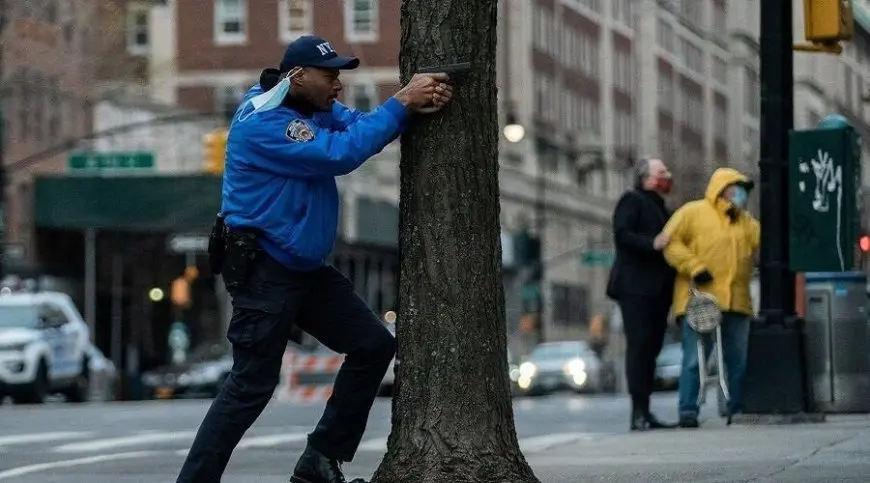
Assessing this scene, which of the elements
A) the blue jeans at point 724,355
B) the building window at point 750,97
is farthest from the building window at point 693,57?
the blue jeans at point 724,355

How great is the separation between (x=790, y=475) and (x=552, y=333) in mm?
73254

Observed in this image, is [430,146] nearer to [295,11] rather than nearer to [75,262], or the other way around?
[75,262]

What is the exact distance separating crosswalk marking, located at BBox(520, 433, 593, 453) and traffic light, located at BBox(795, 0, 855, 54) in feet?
9.39

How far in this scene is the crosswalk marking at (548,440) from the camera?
13.5 metres

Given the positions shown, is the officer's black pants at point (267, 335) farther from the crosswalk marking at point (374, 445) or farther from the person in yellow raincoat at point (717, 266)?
the person in yellow raincoat at point (717, 266)

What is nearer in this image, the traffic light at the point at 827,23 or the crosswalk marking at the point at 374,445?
the crosswalk marking at the point at 374,445

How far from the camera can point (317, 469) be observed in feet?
29.2

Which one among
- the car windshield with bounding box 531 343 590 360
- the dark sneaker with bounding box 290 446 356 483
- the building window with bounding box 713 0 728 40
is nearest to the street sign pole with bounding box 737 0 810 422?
the dark sneaker with bounding box 290 446 356 483

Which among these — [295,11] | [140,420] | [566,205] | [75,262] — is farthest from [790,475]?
[566,205]

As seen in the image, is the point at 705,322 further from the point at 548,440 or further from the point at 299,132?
the point at 299,132

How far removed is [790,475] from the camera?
9.52 meters

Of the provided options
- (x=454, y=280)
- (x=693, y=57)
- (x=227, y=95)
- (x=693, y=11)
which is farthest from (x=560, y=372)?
(x=693, y=57)

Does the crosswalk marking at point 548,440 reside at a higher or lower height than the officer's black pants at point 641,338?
lower

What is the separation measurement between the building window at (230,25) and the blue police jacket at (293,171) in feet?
215
